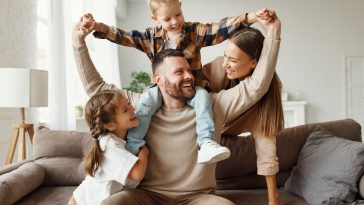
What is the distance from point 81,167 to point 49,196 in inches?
11.8

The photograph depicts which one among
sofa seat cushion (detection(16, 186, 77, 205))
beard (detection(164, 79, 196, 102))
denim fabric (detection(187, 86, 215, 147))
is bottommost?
sofa seat cushion (detection(16, 186, 77, 205))

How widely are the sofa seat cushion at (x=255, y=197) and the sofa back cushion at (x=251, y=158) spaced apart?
0.07 metres

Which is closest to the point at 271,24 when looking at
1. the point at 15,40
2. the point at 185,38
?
the point at 185,38

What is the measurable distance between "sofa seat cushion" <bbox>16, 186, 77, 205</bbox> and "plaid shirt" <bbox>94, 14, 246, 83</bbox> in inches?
38.8

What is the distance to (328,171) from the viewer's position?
81.4 inches

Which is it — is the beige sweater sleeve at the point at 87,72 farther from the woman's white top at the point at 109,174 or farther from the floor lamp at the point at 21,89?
the floor lamp at the point at 21,89

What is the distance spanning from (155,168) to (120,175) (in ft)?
0.85

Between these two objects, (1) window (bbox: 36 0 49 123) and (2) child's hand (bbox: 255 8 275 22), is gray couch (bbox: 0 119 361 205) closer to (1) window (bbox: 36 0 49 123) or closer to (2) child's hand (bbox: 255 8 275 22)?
(2) child's hand (bbox: 255 8 275 22)

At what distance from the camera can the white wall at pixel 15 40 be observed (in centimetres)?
344

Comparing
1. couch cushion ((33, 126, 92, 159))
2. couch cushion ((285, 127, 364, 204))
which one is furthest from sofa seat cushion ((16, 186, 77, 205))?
couch cushion ((285, 127, 364, 204))

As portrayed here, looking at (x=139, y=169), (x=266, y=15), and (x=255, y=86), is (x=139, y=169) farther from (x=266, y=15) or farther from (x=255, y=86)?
(x=266, y=15)

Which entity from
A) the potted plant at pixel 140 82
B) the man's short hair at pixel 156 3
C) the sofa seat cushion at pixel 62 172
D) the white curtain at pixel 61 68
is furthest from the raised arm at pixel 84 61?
the potted plant at pixel 140 82

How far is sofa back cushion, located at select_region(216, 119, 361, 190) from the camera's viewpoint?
2.39 metres

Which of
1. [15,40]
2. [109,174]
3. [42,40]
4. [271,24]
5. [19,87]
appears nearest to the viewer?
[109,174]
